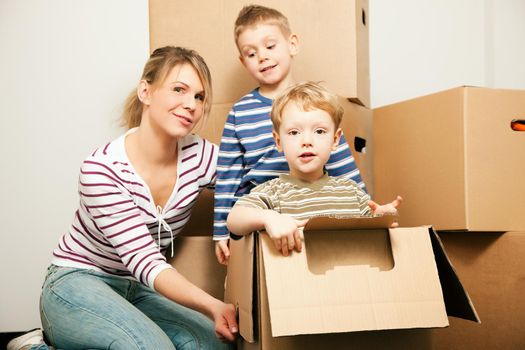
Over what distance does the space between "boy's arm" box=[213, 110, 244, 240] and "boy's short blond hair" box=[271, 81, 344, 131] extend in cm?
18

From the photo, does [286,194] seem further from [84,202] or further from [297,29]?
[297,29]

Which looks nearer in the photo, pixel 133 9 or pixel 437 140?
pixel 437 140

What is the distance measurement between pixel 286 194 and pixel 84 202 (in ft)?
1.21

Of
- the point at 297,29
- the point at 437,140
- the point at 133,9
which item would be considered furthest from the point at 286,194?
the point at 133,9

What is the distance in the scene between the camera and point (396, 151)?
1.43m

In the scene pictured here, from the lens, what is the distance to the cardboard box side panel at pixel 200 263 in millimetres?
1248

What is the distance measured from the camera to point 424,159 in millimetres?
1339

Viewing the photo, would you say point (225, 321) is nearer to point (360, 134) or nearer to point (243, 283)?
point (243, 283)

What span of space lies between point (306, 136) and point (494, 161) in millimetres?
422

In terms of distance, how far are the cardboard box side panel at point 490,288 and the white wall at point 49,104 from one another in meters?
0.90

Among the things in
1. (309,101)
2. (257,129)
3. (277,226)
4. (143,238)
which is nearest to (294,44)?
(257,129)

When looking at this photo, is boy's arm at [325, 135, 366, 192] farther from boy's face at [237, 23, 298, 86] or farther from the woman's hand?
the woman's hand

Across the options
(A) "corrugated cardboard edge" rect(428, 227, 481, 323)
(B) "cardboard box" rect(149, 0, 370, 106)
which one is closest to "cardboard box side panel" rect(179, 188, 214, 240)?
(B) "cardboard box" rect(149, 0, 370, 106)

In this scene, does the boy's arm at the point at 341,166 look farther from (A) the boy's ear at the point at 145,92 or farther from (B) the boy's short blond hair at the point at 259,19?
(A) the boy's ear at the point at 145,92
